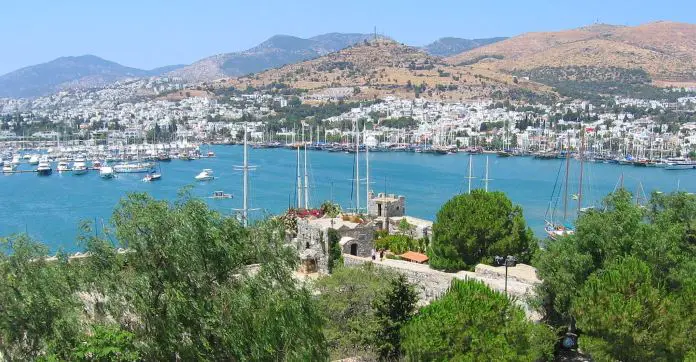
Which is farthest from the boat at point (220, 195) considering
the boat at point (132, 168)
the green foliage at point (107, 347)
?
the green foliage at point (107, 347)

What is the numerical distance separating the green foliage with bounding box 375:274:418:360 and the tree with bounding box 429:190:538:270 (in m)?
4.37

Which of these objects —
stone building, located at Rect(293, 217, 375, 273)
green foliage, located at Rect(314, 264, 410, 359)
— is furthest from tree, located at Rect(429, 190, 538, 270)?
green foliage, located at Rect(314, 264, 410, 359)

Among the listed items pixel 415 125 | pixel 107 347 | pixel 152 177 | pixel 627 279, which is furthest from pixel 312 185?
pixel 415 125

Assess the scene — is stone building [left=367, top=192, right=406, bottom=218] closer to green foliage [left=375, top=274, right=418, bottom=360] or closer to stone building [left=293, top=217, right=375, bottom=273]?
stone building [left=293, top=217, right=375, bottom=273]

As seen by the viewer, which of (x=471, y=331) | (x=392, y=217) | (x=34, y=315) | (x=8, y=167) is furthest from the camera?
(x=8, y=167)

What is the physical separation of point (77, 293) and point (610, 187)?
193 feet

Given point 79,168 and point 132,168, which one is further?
point 132,168

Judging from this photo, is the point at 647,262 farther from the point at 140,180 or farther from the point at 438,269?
the point at 140,180

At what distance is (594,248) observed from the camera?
1332 centimetres

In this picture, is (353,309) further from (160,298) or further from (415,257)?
(415,257)

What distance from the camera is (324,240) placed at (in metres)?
18.0

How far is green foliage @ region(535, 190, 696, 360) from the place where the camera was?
35.6 ft

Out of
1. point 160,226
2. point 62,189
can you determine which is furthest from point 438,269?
point 62,189

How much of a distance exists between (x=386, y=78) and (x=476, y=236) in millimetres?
145659
